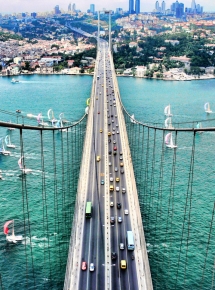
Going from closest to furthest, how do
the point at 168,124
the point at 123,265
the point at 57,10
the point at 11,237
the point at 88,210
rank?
the point at 123,265, the point at 88,210, the point at 11,237, the point at 168,124, the point at 57,10

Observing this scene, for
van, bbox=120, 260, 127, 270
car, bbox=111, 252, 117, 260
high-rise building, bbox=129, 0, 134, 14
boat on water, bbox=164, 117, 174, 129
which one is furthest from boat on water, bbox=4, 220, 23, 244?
high-rise building, bbox=129, 0, 134, 14

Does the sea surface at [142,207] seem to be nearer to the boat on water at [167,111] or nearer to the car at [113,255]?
the boat on water at [167,111]

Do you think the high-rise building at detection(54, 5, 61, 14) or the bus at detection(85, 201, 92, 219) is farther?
the high-rise building at detection(54, 5, 61, 14)

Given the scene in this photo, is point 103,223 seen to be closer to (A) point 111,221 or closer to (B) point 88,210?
(A) point 111,221

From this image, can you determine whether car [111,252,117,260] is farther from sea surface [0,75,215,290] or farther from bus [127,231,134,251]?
sea surface [0,75,215,290]

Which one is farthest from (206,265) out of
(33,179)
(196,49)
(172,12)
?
(172,12)

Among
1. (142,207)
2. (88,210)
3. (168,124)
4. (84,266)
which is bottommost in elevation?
(142,207)

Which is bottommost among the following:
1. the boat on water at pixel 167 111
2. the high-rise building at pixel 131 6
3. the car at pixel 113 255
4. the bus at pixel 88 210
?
the car at pixel 113 255

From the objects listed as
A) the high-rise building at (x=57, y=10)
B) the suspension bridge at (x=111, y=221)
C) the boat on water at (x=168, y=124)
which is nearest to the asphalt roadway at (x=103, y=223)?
the suspension bridge at (x=111, y=221)

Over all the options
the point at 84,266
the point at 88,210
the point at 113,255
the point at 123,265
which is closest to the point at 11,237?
the point at 88,210
